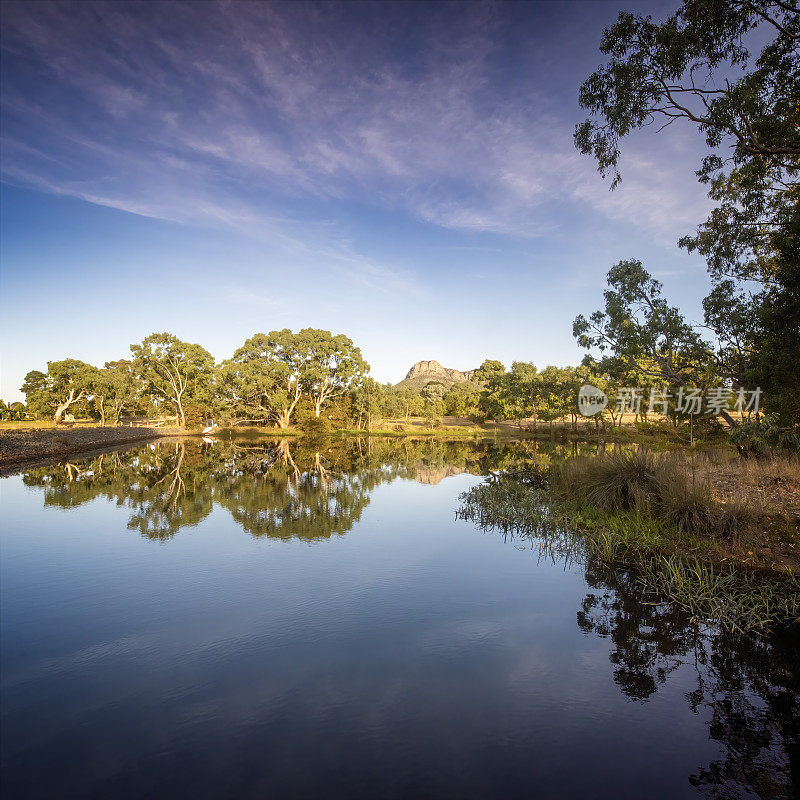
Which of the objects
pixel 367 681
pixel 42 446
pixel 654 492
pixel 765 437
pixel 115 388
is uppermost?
Result: pixel 115 388

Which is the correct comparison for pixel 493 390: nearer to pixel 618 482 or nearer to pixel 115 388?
pixel 618 482

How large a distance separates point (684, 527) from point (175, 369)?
58930 millimetres

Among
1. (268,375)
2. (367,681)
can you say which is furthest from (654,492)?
(268,375)

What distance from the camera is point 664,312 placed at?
21797 mm

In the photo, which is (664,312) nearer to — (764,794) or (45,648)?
(764,794)

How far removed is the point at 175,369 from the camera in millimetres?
56719

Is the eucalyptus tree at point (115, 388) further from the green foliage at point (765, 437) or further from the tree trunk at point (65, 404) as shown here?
the green foliage at point (765, 437)

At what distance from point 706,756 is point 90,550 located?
38.8 ft

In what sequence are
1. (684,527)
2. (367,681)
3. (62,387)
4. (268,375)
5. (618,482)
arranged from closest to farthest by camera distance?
(367,681) < (684,527) < (618,482) < (268,375) < (62,387)

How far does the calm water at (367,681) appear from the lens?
383cm

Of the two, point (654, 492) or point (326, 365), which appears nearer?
point (654, 492)

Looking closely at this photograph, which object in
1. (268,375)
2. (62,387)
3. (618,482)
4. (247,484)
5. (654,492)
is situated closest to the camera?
(654,492)

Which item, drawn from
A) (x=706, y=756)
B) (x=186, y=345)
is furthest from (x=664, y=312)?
(x=186, y=345)
